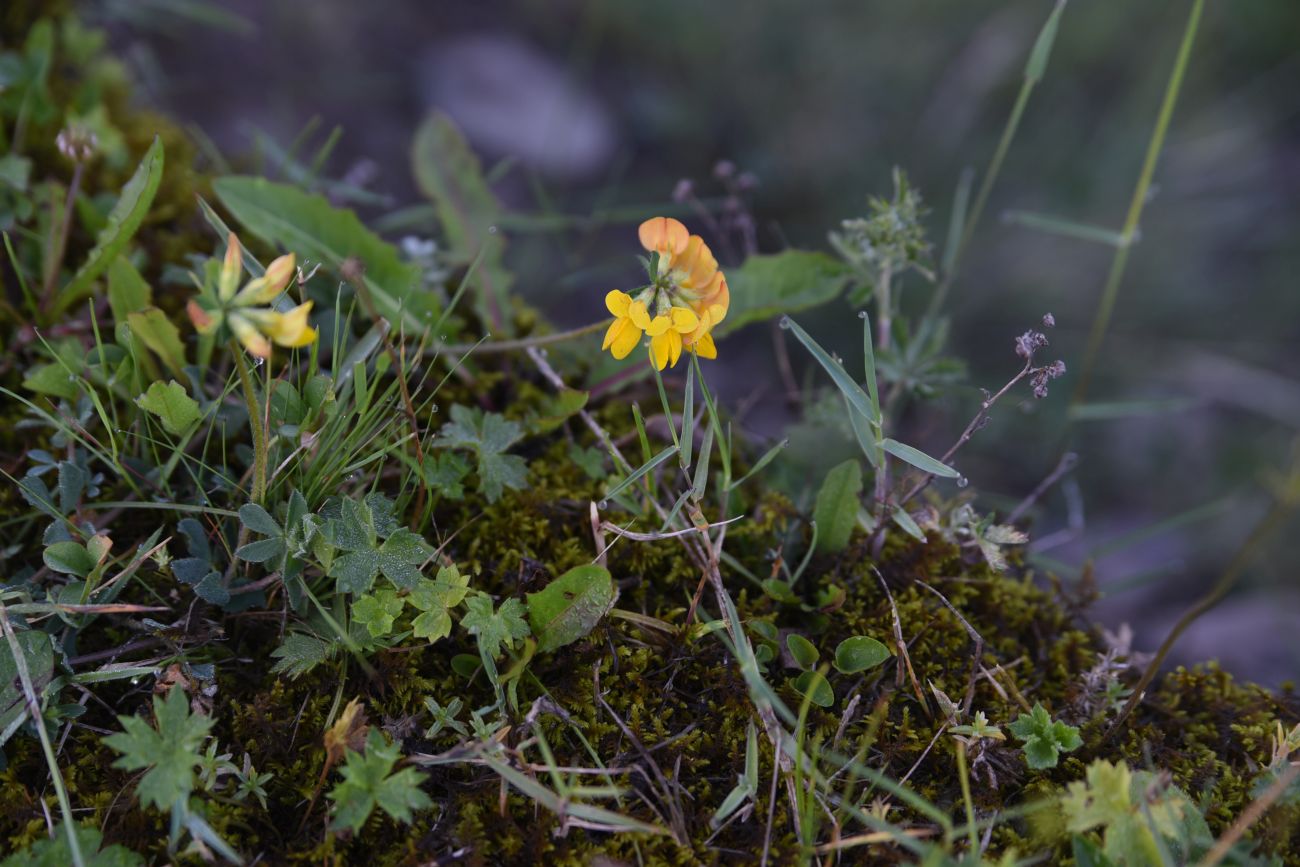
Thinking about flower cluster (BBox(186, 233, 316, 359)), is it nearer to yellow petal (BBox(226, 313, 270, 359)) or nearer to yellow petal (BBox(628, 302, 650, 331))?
yellow petal (BBox(226, 313, 270, 359))

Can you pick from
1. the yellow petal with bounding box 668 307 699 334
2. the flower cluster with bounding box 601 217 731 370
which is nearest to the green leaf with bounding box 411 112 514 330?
the flower cluster with bounding box 601 217 731 370

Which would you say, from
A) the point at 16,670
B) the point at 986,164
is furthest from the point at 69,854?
the point at 986,164

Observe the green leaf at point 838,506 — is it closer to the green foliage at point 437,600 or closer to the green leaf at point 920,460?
the green leaf at point 920,460

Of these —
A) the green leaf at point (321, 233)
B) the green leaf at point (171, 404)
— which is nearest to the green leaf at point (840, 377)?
the green leaf at point (321, 233)

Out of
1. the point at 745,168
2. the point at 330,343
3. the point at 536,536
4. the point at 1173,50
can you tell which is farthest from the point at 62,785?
the point at 1173,50

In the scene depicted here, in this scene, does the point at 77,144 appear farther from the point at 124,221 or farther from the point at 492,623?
the point at 492,623

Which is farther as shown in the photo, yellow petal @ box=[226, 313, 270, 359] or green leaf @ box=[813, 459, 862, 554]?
green leaf @ box=[813, 459, 862, 554]
